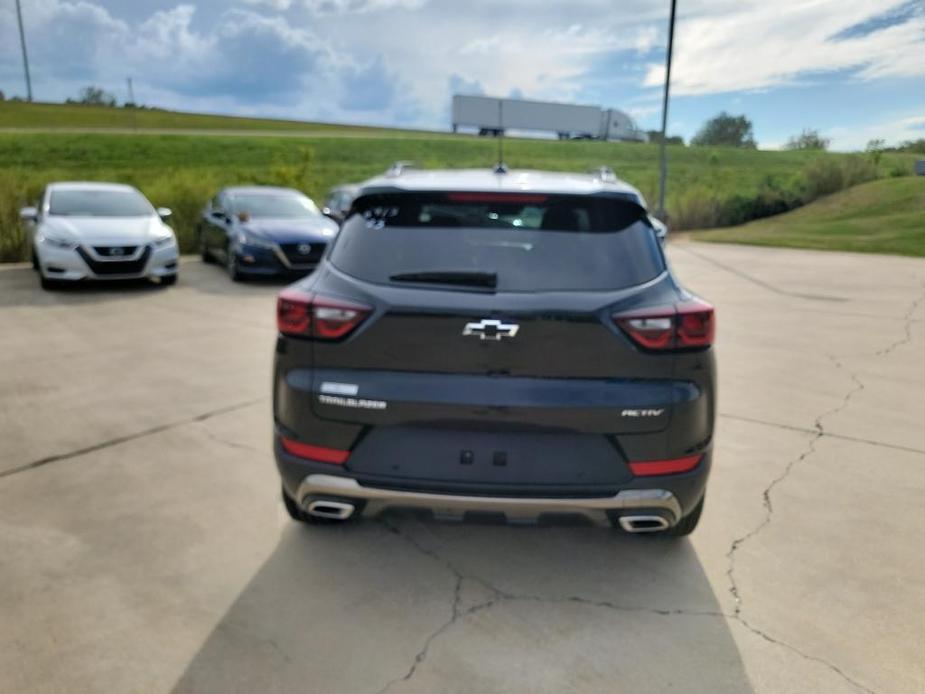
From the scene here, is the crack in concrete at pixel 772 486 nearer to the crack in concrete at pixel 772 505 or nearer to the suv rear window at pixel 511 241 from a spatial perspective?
the crack in concrete at pixel 772 505

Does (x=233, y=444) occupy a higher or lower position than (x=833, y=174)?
lower

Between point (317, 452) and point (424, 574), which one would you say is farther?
point (424, 574)

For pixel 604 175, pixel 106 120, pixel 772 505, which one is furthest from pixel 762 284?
pixel 106 120

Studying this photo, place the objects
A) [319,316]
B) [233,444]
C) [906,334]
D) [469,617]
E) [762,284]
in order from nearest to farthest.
Result: [319,316] → [469,617] → [233,444] → [906,334] → [762,284]

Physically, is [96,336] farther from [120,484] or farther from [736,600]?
[736,600]

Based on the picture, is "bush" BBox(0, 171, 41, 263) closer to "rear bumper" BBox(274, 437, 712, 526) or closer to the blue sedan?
the blue sedan

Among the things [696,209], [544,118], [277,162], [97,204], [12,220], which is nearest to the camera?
[97,204]

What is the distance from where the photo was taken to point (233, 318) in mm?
8695

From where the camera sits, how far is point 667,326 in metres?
2.53

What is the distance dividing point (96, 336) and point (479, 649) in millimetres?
6511

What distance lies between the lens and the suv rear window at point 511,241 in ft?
8.63

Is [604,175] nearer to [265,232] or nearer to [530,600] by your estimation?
[530,600]

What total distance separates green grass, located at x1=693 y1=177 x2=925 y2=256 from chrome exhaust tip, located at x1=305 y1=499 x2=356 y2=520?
64.0 feet

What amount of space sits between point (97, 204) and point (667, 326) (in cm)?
1101
